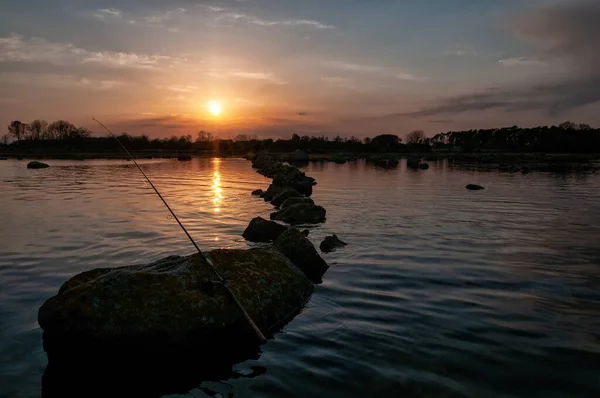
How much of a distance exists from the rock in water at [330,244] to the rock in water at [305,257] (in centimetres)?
225

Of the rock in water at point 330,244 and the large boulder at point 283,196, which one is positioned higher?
the large boulder at point 283,196

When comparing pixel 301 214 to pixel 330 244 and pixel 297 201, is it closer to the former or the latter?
pixel 297 201

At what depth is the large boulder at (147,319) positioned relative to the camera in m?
5.92

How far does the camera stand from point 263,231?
14.5 metres

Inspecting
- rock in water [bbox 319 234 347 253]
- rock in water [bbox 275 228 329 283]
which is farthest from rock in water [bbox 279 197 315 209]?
rock in water [bbox 275 228 329 283]

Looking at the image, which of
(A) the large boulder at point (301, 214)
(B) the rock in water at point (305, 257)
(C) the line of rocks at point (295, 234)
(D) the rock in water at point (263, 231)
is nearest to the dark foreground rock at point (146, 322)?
(B) the rock in water at point (305, 257)

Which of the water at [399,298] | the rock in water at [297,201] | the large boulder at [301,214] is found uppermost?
the rock in water at [297,201]

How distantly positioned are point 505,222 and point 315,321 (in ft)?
44.9

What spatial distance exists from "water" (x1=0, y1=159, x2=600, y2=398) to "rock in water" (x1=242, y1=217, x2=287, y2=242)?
2.20ft

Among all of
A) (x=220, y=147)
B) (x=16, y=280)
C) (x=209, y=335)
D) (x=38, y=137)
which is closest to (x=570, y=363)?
(x=209, y=335)

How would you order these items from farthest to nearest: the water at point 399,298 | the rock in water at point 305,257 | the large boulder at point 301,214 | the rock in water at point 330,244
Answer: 1. the large boulder at point 301,214
2. the rock in water at point 330,244
3. the rock in water at point 305,257
4. the water at point 399,298

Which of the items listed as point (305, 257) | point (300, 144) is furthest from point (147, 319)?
point (300, 144)

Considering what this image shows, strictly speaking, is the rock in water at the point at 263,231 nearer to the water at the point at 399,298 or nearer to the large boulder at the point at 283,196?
the water at the point at 399,298

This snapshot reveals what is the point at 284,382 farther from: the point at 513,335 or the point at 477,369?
the point at 513,335
